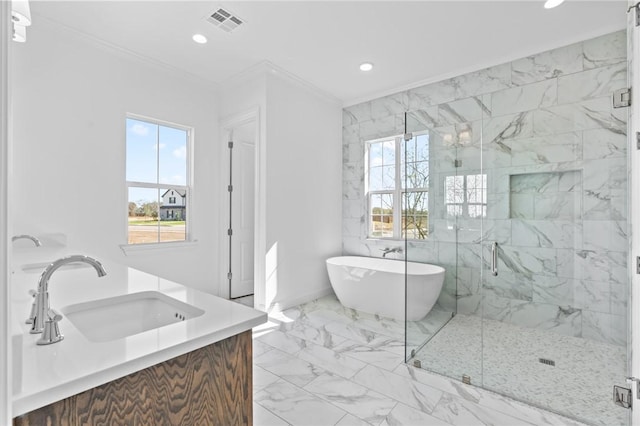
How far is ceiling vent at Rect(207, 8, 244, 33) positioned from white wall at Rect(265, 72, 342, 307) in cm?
81

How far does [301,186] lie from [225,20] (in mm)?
1966

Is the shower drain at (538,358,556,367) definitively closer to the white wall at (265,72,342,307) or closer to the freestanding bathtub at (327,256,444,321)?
the freestanding bathtub at (327,256,444,321)

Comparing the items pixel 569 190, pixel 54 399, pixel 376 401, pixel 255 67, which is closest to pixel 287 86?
pixel 255 67

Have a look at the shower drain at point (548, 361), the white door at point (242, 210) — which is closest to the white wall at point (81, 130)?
the white door at point (242, 210)

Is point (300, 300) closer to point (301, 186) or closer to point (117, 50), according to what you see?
point (301, 186)

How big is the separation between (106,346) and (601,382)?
2.90 meters

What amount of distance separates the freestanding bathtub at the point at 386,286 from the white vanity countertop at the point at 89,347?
2068 millimetres

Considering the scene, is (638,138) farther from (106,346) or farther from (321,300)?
(321,300)

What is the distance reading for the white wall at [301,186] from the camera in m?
3.62

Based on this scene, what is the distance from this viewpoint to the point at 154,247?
3473 mm

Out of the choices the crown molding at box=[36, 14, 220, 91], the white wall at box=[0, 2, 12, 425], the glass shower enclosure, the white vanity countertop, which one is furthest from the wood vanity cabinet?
the crown molding at box=[36, 14, 220, 91]

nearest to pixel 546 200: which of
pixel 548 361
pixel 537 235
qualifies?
pixel 537 235

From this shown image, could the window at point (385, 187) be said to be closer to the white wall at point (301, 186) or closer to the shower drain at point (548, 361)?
the white wall at point (301, 186)

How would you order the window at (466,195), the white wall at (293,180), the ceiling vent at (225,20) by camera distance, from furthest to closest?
the white wall at (293,180) → the window at (466,195) → the ceiling vent at (225,20)
